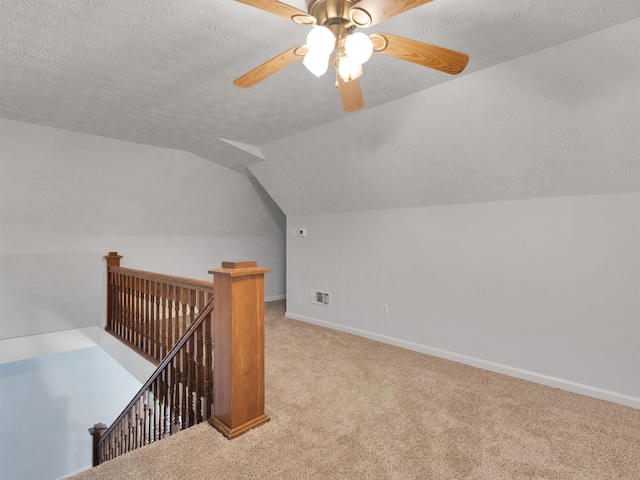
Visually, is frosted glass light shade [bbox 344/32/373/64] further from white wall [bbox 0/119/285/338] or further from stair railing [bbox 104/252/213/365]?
white wall [bbox 0/119/285/338]

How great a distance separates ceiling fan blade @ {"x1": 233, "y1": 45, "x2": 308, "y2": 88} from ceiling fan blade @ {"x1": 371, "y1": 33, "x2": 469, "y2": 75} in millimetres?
321

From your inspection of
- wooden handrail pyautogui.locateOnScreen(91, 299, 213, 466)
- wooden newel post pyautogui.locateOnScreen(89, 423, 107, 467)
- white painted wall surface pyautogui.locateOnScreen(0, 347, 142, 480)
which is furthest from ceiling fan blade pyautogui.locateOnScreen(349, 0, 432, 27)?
white painted wall surface pyautogui.locateOnScreen(0, 347, 142, 480)

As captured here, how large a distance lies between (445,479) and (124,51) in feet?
9.54

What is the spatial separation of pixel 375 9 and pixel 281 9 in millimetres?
348

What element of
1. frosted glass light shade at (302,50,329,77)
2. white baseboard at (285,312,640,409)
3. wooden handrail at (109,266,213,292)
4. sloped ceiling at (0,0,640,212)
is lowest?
white baseboard at (285,312,640,409)

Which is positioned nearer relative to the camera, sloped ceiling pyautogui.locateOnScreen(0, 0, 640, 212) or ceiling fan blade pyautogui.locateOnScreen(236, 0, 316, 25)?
ceiling fan blade pyautogui.locateOnScreen(236, 0, 316, 25)

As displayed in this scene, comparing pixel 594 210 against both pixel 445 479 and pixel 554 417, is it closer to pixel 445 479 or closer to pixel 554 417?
pixel 554 417

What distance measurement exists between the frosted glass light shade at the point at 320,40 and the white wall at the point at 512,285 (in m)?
2.21

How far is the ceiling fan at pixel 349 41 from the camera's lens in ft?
4.25

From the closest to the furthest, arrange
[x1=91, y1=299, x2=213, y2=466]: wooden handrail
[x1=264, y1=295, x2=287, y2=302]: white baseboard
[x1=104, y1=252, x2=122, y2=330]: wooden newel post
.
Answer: [x1=91, y1=299, x2=213, y2=466]: wooden handrail → [x1=104, y1=252, x2=122, y2=330]: wooden newel post → [x1=264, y1=295, x2=287, y2=302]: white baseboard

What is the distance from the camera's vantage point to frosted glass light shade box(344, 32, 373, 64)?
4.40ft

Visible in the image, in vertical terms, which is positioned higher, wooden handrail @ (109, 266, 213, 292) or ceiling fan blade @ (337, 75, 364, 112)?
ceiling fan blade @ (337, 75, 364, 112)

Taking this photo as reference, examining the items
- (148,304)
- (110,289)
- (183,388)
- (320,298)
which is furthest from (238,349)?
(110,289)

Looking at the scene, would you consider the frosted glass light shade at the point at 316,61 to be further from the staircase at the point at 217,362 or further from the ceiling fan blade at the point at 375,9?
the staircase at the point at 217,362
